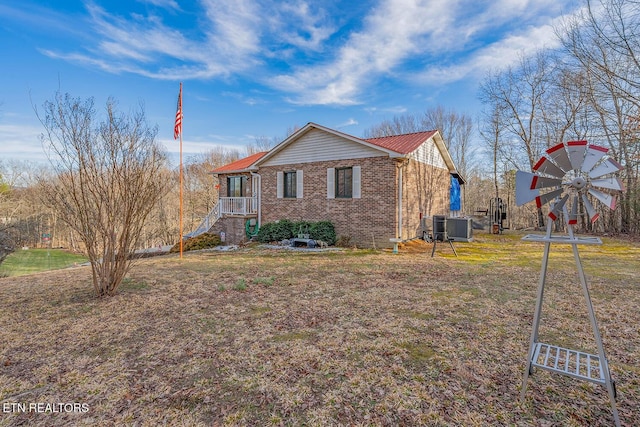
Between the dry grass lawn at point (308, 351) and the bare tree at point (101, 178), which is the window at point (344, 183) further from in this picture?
the bare tree at point (101, 178)

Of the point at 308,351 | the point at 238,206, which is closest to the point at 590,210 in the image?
the point at 308,351

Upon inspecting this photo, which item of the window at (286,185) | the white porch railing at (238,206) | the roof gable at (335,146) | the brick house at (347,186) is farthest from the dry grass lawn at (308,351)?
the white porch railing at (238,206)

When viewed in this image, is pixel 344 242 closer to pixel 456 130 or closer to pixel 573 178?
pixel 573 178

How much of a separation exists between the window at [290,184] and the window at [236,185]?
10.7 ft

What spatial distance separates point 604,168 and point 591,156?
0.12 metres

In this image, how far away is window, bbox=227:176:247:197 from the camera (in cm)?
1536

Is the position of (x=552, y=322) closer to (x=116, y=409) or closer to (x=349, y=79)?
(x=116, y=409)

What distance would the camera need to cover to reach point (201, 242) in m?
13.5

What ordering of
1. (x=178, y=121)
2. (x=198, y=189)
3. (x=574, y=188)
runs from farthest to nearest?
(x=198, y=189), (x=178, y=121), (x=574, y=188)

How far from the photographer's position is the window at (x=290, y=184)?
12750mm

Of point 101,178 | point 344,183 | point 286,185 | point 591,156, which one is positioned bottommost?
point 591,156

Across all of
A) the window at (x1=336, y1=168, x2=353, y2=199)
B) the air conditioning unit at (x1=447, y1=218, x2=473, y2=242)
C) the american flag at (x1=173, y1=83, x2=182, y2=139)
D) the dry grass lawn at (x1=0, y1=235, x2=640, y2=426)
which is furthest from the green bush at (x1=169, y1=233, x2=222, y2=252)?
the air conditioning unit at (x1=447, y1=218, x2=473, y2=242)

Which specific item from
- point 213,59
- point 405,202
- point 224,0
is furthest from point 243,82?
point 405,202

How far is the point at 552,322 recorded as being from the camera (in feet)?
12.6
